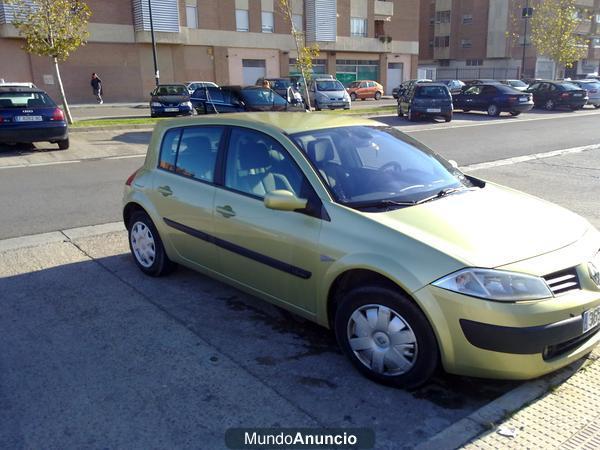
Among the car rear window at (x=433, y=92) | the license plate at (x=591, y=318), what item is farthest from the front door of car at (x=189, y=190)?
the car rear window at (x=433, y=92)

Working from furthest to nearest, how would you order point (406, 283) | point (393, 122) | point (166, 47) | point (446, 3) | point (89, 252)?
1. point (446, 3)
2. point (166, 47)
3. point (393, 122)
4. point (89, 252)
5. point (406, 283)

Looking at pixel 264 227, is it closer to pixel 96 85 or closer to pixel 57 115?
pixel 57 115

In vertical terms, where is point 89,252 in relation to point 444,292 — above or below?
below

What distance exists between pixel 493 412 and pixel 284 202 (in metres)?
1.68

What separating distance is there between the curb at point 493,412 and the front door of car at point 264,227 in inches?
44.9

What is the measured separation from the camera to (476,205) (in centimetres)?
348

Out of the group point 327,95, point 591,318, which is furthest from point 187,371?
point 327,95

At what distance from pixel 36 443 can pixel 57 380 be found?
0.60m

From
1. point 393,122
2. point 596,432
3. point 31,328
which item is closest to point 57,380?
point 31,328

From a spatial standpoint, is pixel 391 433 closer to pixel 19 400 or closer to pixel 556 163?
pixel 19 400

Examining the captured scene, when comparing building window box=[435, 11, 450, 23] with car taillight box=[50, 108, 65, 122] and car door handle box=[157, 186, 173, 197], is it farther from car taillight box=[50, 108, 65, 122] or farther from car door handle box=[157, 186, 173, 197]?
car door handle box=[157, 186, 173, 197]

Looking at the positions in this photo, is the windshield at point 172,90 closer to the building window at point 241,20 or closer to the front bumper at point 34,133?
the front bumper at point 34,133

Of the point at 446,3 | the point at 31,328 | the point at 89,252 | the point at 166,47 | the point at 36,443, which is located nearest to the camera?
the point at 36,443

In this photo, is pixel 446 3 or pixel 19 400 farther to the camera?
pixel 446 3
